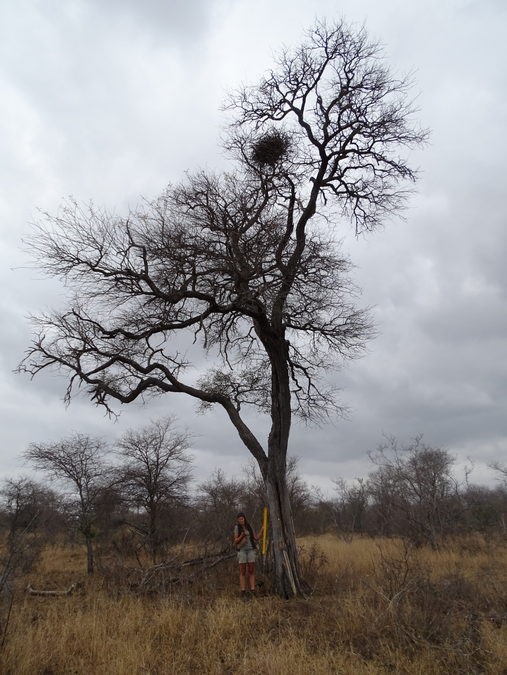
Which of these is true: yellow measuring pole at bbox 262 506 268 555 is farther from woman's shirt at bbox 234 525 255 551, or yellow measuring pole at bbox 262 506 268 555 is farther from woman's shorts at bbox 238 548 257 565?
woman's shorts at bbox 238 548 257 565

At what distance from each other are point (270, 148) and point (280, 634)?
8905mm

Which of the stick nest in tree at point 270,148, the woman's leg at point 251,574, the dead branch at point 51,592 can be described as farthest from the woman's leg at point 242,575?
the stick nest in tree at point 270,148

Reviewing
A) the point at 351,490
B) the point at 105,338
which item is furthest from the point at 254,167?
the point at 351,490

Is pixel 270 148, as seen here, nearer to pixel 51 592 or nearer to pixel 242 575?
pixel 242 575

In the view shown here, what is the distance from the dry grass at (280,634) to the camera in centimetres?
528

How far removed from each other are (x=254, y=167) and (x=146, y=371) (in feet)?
17.0

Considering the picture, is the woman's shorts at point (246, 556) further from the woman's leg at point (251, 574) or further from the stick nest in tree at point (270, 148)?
the stick nest in tree at point (270, 148)

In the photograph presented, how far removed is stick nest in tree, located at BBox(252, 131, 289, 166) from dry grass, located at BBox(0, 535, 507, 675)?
8.09 metres

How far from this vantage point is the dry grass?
5.28 m

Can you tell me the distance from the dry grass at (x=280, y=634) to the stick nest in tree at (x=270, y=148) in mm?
8093

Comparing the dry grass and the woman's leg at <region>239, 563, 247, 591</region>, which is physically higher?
the woman's leg at <region>239, 563, 247, 591</region>

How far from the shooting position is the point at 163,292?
397 inches

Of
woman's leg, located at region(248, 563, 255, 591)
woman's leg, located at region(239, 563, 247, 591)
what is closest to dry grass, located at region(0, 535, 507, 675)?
woman's leg, located at region(239, 563, 247, 591)

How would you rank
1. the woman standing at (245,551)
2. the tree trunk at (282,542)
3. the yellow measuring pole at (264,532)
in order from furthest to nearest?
the yellow measuring pole at (264,532) → the woman standing at (245,551) → the tree trunk at (282,542)
